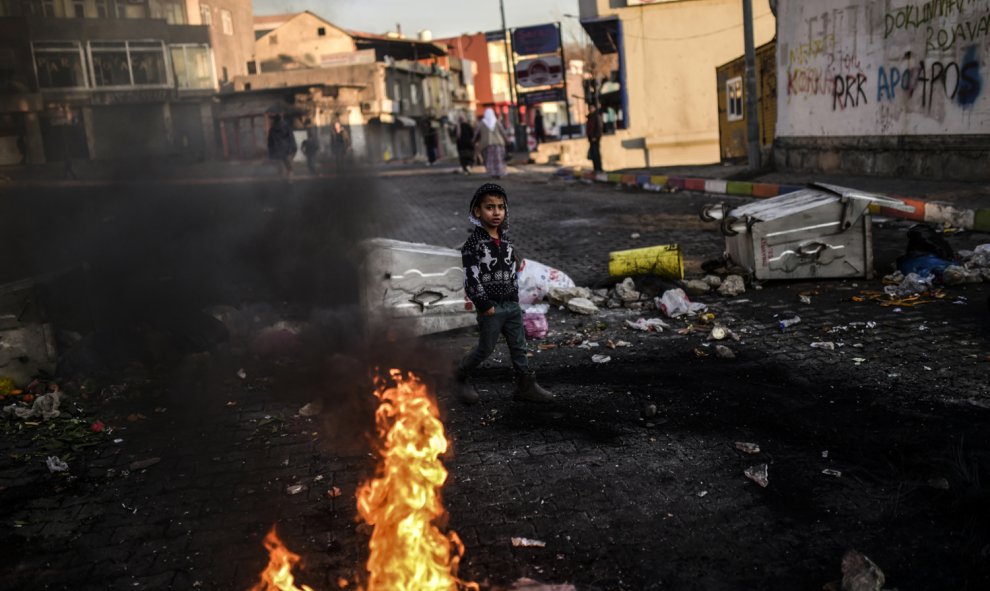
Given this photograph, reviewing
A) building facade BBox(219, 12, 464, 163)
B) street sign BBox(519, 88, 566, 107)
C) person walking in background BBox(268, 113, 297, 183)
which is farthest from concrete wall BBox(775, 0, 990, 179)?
building facade BBox(219, 12, 464, 163)

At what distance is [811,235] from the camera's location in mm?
6824

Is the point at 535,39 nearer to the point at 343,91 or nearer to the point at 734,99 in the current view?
the point at 734,99

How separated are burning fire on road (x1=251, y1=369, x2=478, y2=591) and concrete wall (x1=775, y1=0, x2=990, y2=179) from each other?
9.79 metres

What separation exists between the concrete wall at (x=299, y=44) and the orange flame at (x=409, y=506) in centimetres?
5731

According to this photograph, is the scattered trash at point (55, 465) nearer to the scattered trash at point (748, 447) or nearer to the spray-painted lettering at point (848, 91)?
the scattered trash at point (748, 447)

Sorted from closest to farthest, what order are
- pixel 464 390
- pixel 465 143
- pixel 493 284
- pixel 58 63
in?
1. pixel 493 284
2. pixel 464 390
3. pixel 58 63
4. pixel 465 143

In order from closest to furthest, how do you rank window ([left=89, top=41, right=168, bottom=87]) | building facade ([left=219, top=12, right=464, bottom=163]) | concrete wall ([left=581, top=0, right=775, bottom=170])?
1. concrete wall ([left=581, top=0, right=775, bottom=170])
2. window ([left=89, top=41, right=168, bottom=87])
3. building facade ([left=219, top=12, right=464, bottom=163])

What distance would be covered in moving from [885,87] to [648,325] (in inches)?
350

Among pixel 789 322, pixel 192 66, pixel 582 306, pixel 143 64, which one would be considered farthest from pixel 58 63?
pixel 192 66

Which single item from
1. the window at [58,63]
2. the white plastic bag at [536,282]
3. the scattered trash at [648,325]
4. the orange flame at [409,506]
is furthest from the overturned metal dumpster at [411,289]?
the window at [58,63]

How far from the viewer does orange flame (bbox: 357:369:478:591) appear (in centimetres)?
260

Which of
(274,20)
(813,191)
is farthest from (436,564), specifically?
(274,20)

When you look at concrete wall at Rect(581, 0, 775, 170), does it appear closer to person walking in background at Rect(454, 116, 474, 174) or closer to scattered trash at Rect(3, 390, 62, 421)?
person walking in background at Rect(454, 116, 474, 174)

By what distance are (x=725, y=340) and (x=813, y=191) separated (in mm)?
2503
